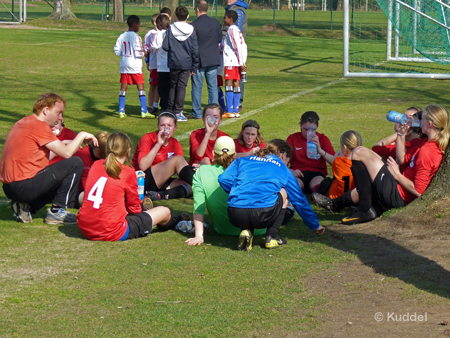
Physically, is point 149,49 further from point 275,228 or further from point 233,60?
point 275,228

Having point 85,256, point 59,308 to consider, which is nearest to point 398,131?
point 85,256

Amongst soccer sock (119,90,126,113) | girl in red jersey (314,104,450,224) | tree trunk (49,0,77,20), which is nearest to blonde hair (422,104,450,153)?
girl in red jersey (314,104,450,224)

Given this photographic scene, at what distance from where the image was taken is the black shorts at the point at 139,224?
208 inches

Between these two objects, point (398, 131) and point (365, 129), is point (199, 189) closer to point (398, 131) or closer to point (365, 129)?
point (398, 131)

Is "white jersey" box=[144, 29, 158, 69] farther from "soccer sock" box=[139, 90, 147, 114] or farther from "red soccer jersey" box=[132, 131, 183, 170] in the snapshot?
"red soccer jersey" box=[132, 131, 183, 170]

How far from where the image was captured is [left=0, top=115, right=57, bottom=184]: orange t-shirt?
5.49 meters

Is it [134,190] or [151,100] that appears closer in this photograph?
[134,190]

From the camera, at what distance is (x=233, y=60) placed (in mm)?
11375

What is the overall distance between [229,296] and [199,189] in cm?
145

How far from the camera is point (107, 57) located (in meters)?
20.5

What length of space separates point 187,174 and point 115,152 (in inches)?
68.6

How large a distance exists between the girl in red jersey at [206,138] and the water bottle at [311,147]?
1096 mm

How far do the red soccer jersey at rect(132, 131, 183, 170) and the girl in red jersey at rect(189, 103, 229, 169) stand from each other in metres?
0.19

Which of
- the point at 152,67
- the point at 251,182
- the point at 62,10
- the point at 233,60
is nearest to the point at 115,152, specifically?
the point at 251,182
